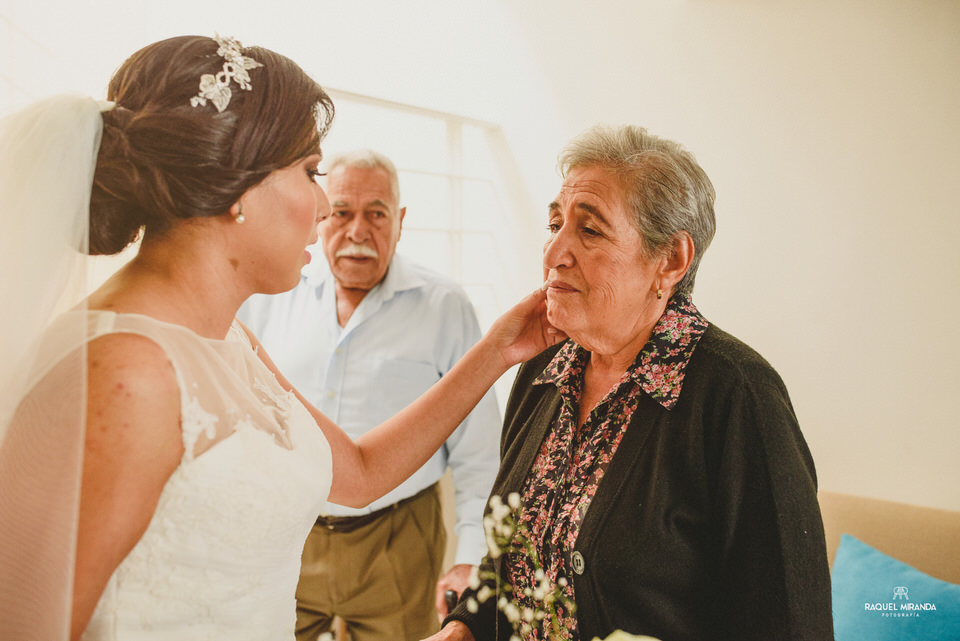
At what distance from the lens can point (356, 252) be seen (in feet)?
8.25

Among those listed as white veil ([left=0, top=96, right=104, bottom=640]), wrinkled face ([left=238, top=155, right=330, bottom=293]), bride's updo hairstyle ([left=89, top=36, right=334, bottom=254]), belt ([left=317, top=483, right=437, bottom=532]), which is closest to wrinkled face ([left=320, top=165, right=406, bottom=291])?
belt ([left=317, top=483, right=437, bottom=532])

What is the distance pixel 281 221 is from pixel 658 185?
0.78 meters

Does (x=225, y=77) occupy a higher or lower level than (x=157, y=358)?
higher

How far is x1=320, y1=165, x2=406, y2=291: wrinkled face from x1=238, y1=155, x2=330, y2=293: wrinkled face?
1.35 meters

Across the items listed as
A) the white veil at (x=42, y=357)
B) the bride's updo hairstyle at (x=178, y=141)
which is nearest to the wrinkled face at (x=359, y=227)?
the bride's updo hairstyle at (x=178, y=141)

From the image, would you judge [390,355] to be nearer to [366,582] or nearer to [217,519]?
[366,582]

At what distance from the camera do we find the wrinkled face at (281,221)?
110 cm

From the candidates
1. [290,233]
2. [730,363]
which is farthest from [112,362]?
[730,363]

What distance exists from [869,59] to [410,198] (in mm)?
2488

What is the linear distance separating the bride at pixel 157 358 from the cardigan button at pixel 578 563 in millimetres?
499

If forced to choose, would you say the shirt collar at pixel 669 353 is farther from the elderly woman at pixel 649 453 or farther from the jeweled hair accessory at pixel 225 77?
the jeweled hair accessory at pixel 225 77

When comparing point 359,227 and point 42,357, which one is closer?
point 42,357

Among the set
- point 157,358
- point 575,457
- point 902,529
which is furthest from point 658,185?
point 902,529

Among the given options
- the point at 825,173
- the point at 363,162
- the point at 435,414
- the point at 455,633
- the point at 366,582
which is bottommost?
the point at 366,582
